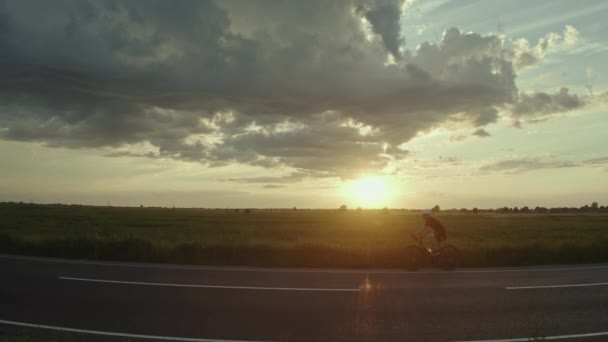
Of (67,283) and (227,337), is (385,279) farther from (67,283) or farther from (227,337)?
(67,283)

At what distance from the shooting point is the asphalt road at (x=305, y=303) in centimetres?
810

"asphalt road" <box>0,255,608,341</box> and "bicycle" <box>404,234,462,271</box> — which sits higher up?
"bicycle" <box>404,234,462,271</box>

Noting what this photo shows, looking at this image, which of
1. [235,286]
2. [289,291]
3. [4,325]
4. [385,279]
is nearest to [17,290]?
[4,325]

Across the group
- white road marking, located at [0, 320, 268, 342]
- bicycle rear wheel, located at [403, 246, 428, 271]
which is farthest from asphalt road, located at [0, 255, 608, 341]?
bicycle rear wheel, located at [403, 246, 428, 271]

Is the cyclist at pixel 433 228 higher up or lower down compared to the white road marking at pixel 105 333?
higher up

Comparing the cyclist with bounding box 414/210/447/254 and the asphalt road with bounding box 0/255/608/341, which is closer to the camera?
the asphalt road with bounding box 0/255/608/341

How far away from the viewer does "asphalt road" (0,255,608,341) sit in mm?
8102

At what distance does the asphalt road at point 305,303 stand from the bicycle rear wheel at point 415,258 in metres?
0.76

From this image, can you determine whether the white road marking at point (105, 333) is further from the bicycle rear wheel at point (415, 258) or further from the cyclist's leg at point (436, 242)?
the cyclist's leg at point (436, 242)

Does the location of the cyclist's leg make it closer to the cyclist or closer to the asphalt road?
the cyclist

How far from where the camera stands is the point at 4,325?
8.31 metres

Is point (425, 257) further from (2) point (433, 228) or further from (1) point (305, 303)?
(1) point (305, 303)

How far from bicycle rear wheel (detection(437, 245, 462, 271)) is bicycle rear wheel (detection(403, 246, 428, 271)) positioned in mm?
498

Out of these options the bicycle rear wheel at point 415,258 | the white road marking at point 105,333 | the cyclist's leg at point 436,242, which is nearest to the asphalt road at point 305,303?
the white road marking at point 105,333
